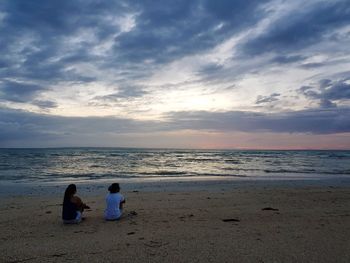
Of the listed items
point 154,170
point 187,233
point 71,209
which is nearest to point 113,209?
point 71,209

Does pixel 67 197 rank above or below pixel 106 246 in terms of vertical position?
above

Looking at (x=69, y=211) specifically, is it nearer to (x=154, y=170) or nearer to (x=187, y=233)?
(x=187, y=233)

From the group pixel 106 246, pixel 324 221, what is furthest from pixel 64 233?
pixel 324 221

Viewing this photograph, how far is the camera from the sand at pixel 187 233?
517cm

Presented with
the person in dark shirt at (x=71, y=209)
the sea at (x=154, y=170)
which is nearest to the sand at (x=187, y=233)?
the person in dark shirt at (x=71, y=209)

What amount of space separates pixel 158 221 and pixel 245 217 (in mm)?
2454

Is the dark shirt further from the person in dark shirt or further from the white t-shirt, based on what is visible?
the white t-shirt

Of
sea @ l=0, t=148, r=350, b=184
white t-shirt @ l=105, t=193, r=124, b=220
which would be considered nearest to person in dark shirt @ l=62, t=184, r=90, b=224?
white t-shirt @ l=105, t=193, r=124, b=220

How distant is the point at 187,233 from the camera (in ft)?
21.3

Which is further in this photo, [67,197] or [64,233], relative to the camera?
[67,197]

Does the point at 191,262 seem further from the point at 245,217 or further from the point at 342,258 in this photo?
the point at 245,217

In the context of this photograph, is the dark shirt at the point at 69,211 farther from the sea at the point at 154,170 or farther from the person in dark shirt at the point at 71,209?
the sea at the point at 154,170

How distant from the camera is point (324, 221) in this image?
24.7 ft

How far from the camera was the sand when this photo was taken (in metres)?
5.17
